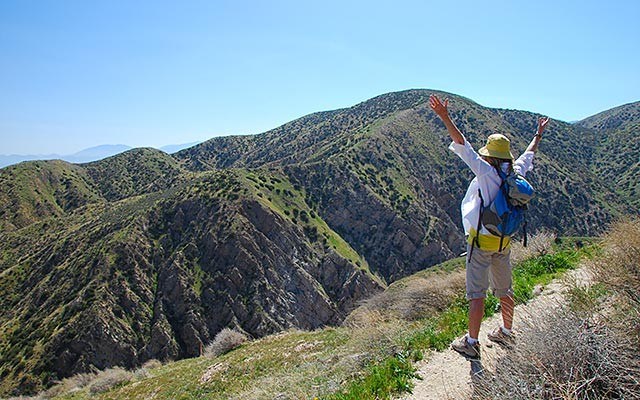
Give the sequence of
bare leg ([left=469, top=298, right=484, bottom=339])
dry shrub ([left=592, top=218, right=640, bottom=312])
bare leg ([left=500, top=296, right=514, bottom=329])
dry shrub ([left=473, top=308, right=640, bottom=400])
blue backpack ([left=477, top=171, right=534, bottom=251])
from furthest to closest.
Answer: bare leg ([left=500, top=296, right=514, bottom=329]) < bare leg ([left=469, top=298, right=484, bottom=339]) < blue backpack ([left=477, top=171, right=534, bottom=251]) < dry shrub ([left=592, top=218, right=640, bottom=312]) < dry shrub ([left=473, top=308, right=640, bottom=400])

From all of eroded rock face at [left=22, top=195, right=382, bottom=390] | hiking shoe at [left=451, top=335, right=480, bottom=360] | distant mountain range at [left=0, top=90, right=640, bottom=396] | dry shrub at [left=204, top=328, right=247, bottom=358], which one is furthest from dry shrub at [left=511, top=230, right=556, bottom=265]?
eroded rock face at [left=22, top=195, right=382, bottom=390]

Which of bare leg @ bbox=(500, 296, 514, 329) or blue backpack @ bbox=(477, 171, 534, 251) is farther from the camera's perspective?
bare leg @ bbox=(500, 296, 514, 329)

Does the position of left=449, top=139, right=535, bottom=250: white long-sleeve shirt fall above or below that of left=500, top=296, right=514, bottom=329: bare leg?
above

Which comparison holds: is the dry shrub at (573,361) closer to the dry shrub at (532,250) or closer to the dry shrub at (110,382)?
the dry shrub at (532,250)

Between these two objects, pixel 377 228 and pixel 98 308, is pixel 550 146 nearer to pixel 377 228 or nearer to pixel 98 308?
pixel 377 228

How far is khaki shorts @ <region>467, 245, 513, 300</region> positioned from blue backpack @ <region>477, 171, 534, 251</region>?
0.32 meters

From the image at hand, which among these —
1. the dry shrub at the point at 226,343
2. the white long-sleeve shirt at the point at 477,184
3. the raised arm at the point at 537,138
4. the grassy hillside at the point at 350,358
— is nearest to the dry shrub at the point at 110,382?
the grassy hillside at the point at 350,358

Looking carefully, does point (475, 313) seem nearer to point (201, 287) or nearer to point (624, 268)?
point (624, 268)

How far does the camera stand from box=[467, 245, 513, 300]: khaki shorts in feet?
13.5

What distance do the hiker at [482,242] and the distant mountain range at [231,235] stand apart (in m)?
23.4

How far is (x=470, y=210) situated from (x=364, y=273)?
172 ft

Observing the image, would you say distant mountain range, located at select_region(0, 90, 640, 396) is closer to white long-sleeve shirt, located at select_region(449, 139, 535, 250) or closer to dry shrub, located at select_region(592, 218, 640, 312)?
dry shrub, located at select_region(592, 218, 640, 312)

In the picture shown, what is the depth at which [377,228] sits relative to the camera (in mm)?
69125

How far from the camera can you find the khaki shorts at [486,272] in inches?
162
